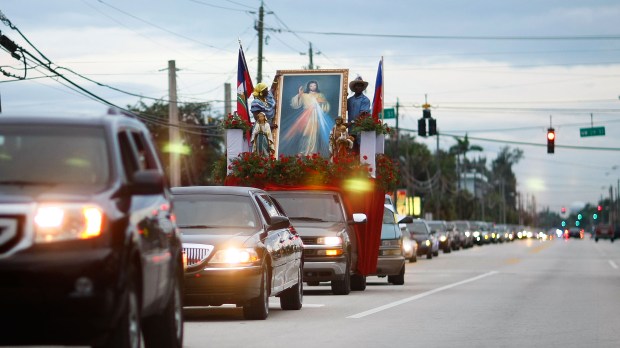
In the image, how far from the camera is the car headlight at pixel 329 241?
23656 mm

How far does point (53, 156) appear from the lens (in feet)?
32.7

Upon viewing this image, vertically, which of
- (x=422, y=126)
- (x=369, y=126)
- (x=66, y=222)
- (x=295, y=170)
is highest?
(x=422, y=126)

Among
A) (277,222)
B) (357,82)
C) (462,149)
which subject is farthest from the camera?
(462,149)

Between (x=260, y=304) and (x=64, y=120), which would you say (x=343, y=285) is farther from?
(x=64, y=120)

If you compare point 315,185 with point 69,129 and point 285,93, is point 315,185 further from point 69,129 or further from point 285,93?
point 69,129

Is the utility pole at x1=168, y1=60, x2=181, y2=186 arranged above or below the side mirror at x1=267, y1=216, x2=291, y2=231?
above

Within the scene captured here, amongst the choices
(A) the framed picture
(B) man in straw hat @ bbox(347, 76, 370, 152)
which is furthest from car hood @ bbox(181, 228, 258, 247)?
(B) man in straw hat @ bbox(347, 76, 370, 152)

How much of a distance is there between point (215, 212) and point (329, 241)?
5.84 meters

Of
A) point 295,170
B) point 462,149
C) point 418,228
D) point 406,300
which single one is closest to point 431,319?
point 406,300

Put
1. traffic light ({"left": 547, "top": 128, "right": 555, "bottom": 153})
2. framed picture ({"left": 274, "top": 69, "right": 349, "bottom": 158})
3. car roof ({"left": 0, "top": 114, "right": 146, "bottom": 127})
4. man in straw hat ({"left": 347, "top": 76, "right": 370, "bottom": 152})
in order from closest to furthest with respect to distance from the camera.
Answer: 1. car roof ({"left": 0, "top": 114, "right": 146, "bottom": 127})
2. man in straw hat ({"left": 347, "top": 76, "right": 370, "bottom": 152})
3. framed picture ({"left": 274, "top": 69, "right": 349, "bottom": 158})
4. traffic light ({"left": 547, "top": 128, "right": 555, "bottom": 153})

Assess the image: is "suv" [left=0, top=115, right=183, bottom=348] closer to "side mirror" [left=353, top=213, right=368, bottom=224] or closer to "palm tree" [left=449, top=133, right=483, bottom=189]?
"side mirror" [left=353, top=213, right=368, bottom=224]

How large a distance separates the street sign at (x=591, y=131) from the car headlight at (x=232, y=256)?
2115 inches

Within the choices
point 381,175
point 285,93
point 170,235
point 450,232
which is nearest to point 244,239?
point 170,235

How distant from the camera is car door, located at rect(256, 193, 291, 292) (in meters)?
17.9
